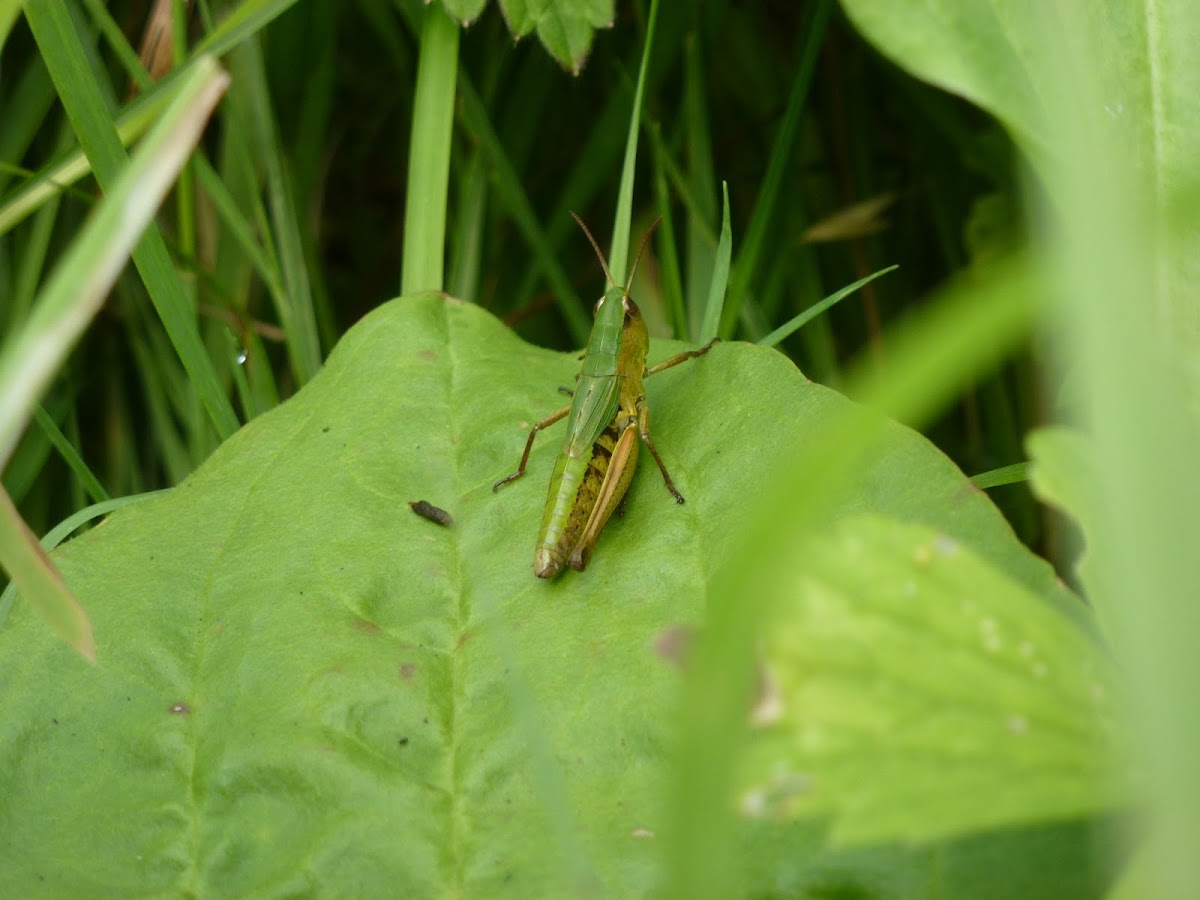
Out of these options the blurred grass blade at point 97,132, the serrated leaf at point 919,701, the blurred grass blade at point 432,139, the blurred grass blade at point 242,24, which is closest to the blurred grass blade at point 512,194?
the blurred grass blade at point 432,139

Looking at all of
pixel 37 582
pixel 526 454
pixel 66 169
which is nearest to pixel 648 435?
pixel 526 454

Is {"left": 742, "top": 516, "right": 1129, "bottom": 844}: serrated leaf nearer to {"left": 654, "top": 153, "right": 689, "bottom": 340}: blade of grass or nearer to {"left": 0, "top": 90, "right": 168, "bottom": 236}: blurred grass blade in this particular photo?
{"left": 654, "top": 153, "right": 689, "bottom": 340}: blade of grass

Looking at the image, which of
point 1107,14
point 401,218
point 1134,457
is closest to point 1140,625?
point 1134,457

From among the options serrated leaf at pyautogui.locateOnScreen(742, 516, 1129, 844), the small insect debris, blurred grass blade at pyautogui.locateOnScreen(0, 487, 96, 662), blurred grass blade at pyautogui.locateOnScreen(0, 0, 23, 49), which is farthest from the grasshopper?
blurred grass blade at pyautogui.locateOnScreen(0, 0, 23, 49)

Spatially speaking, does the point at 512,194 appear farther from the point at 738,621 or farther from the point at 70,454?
the point at 738,621

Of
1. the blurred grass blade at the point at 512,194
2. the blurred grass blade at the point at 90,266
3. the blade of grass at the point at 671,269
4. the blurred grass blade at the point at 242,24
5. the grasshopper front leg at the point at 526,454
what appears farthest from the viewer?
the blurred grass blade at the point at 512,194

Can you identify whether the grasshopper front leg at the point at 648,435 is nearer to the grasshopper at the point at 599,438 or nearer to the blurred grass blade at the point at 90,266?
the grasshopper at the point at 599,438
